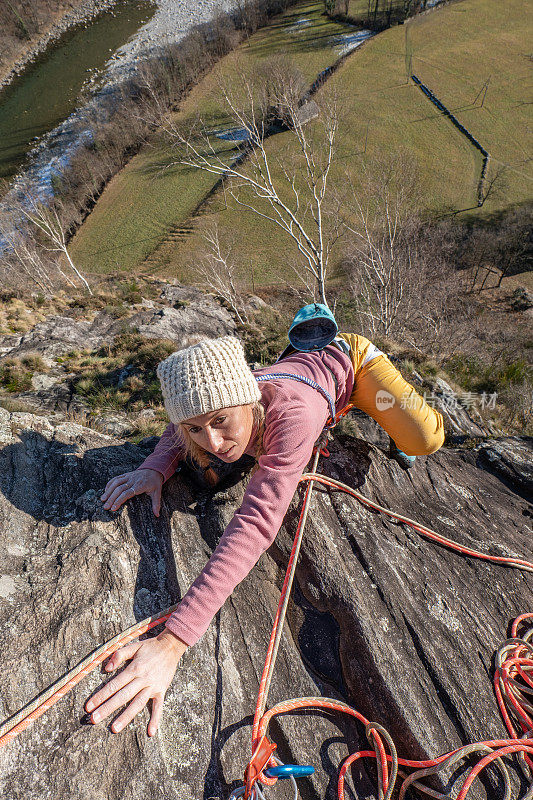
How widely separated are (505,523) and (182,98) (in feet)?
200

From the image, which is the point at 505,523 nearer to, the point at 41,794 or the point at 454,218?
the point at 41,794

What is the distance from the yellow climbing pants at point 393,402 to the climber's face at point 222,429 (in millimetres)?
1477

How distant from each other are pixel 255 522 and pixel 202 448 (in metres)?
0.77

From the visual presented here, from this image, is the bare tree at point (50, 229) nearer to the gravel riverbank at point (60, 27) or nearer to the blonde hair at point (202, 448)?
the blonde hair at point (202, 448)

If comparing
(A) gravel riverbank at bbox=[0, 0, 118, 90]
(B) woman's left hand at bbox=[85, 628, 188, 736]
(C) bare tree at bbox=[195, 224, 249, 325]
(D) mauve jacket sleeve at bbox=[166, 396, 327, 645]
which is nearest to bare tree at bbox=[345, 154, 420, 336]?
(C) bare tree at bbox=[195, 224, 249, 325]

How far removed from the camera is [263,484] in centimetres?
244

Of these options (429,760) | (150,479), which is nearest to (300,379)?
(150,479)

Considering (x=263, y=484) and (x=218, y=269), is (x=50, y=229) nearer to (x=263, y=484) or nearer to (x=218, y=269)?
(x=218, y=269)

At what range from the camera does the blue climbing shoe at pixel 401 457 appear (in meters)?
4.06

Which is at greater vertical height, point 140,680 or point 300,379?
point 300,379

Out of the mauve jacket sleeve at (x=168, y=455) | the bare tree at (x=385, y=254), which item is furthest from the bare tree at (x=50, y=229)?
the mauve jacket sleeve at (x=168, y=455)

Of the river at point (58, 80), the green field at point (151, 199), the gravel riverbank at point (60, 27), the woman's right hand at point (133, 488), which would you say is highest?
the gravel riverbank at point (60, 27)

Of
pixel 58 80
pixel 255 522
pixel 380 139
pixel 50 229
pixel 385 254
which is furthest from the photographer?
pixel 58 80

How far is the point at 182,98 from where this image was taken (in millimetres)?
48750
